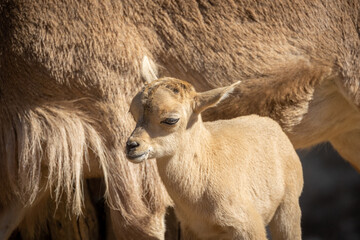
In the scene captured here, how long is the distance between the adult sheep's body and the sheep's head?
3.61 ft

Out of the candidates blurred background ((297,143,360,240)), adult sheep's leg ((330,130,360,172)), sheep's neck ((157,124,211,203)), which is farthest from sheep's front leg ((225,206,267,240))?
blurred background ((297,143,360,240))

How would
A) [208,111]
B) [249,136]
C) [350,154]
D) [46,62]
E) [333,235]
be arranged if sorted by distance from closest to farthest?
[249,136] < [46,62] < [208,111] < [350,154] < [333,235]

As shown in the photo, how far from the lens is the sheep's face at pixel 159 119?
11.8 feet

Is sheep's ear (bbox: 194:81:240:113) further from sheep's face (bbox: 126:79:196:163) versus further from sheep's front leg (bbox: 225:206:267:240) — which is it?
sheep's front leg (bbox: 225:206:267:240)

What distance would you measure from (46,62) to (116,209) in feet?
3.32

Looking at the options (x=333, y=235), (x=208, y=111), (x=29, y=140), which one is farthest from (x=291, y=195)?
(x=333, y=235)

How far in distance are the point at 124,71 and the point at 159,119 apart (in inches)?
49.2

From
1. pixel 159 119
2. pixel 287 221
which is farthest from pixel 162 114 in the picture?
pixel 287 221

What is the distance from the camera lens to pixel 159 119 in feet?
11.9

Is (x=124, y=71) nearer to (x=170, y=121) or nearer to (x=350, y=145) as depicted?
(x=170, y=121)

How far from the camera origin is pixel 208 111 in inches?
202

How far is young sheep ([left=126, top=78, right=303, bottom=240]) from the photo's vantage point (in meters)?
3.67

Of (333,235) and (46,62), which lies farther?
(333,235)

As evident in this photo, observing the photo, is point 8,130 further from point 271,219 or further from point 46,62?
point 271,219
